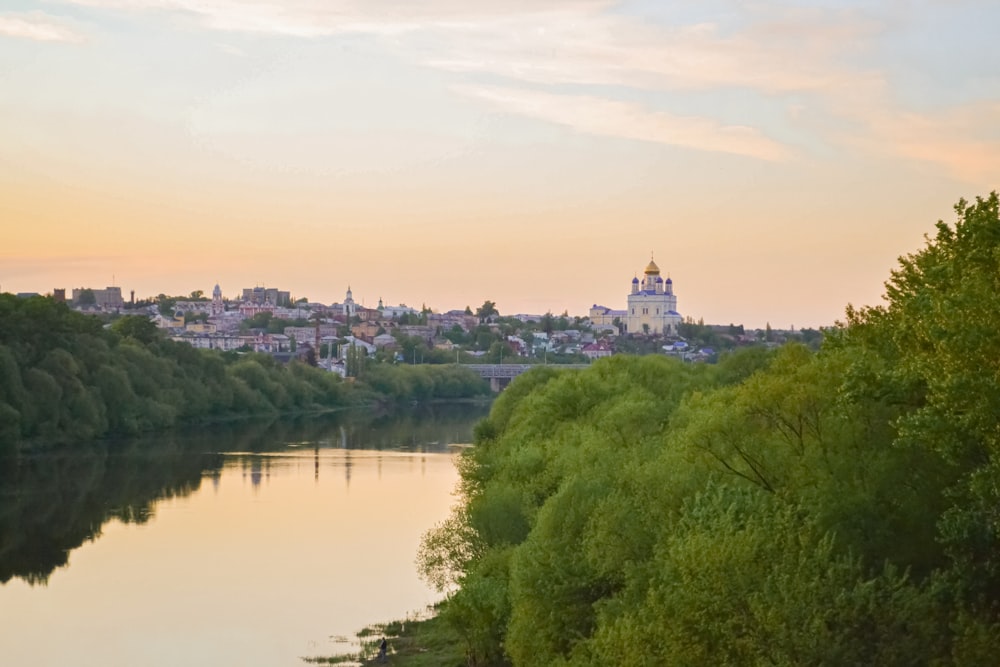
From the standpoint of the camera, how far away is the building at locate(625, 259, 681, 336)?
179 m

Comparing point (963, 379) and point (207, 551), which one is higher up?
point (963, 379)

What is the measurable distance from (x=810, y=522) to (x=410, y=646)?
8.74 meters

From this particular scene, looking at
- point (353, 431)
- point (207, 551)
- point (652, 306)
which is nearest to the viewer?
point (207, 551)

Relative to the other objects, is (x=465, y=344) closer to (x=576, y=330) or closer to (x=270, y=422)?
(x=576, y=330)

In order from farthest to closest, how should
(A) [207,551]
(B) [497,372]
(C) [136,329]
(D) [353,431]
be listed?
(B) [497,372], (C) [136,329], (D) [353,431], (A) [207,551]

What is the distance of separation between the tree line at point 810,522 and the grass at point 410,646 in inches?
28.3

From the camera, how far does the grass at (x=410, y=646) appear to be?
18.8 m

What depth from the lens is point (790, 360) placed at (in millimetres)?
18656

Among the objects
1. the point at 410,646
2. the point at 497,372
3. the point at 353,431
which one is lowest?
the point at 410,646

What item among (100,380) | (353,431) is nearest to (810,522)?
(100,380)

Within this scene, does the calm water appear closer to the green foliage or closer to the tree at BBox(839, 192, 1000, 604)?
the green foliage

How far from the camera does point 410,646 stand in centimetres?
1977

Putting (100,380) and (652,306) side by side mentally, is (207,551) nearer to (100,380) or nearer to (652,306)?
(100,380)

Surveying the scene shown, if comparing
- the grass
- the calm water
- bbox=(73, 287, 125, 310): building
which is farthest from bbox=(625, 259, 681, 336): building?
the grass
